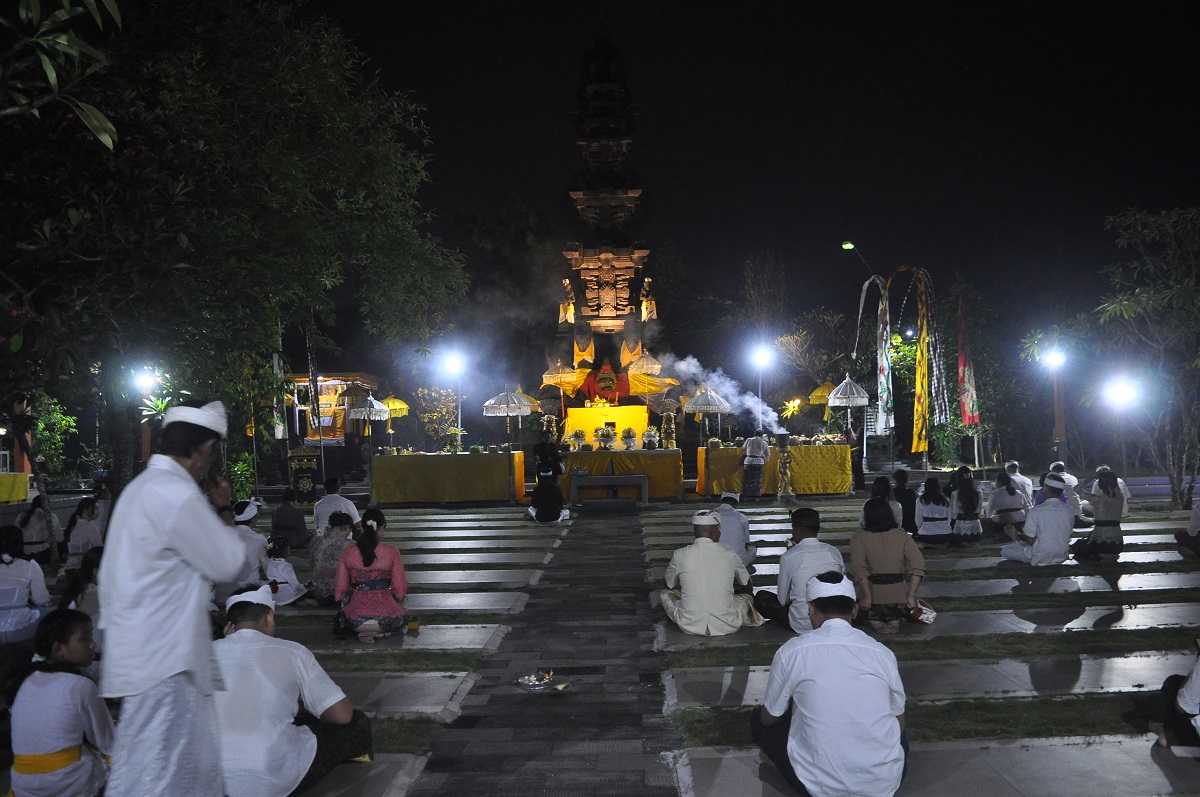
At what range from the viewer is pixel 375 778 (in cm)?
502

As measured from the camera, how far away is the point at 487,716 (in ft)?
20.2

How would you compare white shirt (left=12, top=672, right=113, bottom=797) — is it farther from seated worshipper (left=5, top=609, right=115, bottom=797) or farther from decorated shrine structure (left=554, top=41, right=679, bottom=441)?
decorated shrine structure (left=554, top=41, right=679, bottom=441)

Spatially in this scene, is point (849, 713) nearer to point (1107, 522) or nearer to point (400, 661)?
point (400, 661)

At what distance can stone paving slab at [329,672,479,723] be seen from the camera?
6207 mm

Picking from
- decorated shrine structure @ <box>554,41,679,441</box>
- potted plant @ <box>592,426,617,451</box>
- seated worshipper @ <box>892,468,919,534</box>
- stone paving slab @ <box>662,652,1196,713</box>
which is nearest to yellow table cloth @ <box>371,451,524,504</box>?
potted plant @ <box>592,426,617,451</box>

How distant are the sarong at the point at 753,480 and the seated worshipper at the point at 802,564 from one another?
12464mm

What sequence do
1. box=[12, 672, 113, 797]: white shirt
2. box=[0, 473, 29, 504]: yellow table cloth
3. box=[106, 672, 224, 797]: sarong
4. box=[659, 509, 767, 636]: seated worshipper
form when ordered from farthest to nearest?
1. box=[0, 473, 29, 504]: yellow table cloth
2. box=[659, 509, 767, 636]: seated worshipper
3. box=[12, 672, 113, 797]: white shirt
4. box=[106, 672, 224, 797]: sarong

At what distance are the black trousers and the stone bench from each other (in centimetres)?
1468

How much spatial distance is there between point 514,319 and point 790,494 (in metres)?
21.9

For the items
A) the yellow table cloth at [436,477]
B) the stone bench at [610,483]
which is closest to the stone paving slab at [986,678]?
the stone bench at [610,483]

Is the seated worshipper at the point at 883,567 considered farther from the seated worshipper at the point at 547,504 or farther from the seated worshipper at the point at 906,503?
the seated worshipper at the point at 547,504

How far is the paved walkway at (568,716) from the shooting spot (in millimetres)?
5020

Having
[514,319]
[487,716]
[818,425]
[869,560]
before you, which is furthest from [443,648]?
[514,319]

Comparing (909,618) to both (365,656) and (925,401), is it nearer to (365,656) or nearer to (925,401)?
(365,656)
